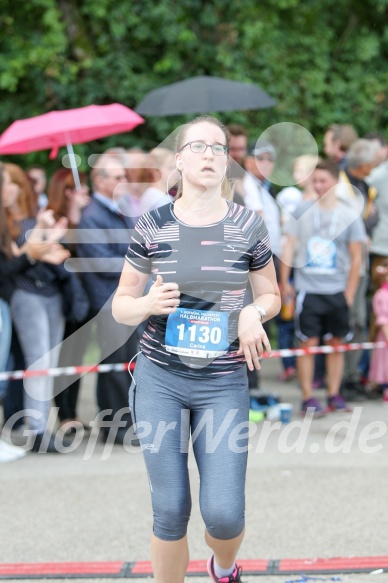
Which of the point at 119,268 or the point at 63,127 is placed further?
the point at 63,127

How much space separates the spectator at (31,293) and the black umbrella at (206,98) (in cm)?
203

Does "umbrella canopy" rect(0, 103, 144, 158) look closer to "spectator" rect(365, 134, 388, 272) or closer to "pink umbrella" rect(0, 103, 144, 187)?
"pink umbrella" rect(0, 103, 144, 187)

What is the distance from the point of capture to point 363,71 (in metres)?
15.3

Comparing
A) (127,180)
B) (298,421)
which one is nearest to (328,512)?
(298,421)

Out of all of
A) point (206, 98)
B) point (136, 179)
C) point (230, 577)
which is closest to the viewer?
point (230, 577)

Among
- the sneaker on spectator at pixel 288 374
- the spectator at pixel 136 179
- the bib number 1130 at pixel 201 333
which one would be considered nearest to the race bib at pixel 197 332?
the bib number 1130 at pixel 201 333

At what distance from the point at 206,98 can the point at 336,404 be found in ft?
9.04

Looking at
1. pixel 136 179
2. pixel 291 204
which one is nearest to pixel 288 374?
pixel 291 204

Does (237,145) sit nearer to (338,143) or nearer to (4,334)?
(338,143)

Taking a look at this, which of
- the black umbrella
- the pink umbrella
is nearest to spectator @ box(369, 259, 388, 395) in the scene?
the black umbrella

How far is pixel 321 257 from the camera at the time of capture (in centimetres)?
869

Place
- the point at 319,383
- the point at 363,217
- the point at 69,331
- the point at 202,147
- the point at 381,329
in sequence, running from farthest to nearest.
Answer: the point at 319,383 → the point at 363,217 → the point at 381,329 → the point at 69,331 → the point at 202,147

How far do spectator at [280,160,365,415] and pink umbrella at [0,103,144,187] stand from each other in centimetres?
156

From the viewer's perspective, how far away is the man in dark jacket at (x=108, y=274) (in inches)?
303
